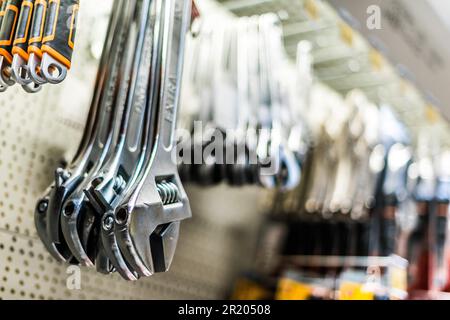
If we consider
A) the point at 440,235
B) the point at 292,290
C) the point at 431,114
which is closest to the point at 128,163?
the point at 292,290

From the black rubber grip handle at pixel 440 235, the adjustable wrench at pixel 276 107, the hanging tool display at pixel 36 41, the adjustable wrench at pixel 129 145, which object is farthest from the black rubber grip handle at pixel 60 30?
the black rubber grip handle at pixel 440 235

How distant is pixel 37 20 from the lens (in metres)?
0.88

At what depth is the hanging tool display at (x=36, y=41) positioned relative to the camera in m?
0.87

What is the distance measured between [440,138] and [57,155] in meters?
1.70

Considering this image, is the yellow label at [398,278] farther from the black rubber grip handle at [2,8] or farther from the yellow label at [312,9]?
the black rubber grip handle at [2,8]

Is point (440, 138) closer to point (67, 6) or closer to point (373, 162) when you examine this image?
point (373, 162)

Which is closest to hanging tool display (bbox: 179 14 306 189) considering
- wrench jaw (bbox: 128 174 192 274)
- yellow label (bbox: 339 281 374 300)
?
yellow label (bbox: 339 281 374 300)

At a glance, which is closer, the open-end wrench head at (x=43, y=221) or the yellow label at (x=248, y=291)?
the open-end wrench head at (x=43, y=221)

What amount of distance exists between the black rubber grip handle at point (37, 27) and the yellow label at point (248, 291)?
1271mm

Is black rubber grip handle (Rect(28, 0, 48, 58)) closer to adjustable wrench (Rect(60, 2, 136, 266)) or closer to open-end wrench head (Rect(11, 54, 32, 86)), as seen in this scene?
open-end wrench head (Rect(11, 54, 32, 86))

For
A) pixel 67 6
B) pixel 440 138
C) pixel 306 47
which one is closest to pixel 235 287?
pixel 306 47

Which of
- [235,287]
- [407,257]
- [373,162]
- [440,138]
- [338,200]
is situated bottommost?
[235,287]

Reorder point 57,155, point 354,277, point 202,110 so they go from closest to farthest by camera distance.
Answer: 1. point 57,155
2. point 202,110
3. point 354,277

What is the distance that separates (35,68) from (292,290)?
4.06 feet
